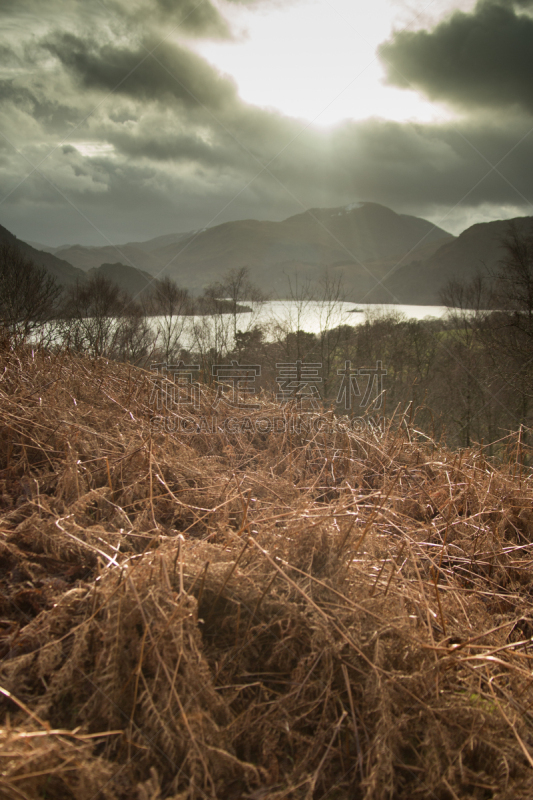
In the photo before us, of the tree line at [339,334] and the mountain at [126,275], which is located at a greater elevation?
the mountain at [126,275]

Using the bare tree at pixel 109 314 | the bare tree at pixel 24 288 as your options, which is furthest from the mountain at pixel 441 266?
the bare tree at pixel 24 288

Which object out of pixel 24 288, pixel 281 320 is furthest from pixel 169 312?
pixel 24 288

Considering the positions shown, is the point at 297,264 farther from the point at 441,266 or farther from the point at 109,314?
the point at 109,314

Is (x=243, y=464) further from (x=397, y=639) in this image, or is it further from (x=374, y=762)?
(x=374, y=762)

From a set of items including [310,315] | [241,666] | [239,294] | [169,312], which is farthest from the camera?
[239,294]

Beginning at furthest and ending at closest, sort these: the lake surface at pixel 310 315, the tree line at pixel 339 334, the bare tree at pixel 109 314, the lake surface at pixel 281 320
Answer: the lake surface at pixel 310 315 → the lake surface at pixel 281 320 → the bare tree at pixel 109 314 → the tree line at pixel 339 334

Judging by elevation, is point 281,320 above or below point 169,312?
below

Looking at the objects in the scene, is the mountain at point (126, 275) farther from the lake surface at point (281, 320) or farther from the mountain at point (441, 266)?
the mountain at point (441, 266)

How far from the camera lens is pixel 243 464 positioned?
3223 millimetres

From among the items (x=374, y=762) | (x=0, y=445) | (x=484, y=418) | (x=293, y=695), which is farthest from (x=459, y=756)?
(x=484, y=418)

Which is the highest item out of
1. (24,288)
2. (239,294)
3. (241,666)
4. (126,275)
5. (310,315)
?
(126,275)

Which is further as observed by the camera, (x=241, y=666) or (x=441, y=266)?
(x=441, y=266)

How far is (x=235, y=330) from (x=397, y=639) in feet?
128

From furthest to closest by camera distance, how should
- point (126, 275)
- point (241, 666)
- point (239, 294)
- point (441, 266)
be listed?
point (441, 266), point (126, 275), point (239, 294), point (241, 666)
